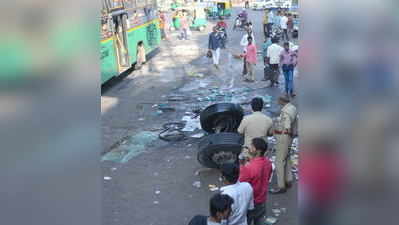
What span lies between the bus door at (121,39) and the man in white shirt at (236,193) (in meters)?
12.3

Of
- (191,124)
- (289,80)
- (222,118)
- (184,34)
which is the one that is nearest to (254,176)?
(222,118)

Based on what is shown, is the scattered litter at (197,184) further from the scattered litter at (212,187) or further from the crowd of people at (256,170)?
the crowd of people at (256,170)

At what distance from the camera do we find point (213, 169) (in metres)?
8.79

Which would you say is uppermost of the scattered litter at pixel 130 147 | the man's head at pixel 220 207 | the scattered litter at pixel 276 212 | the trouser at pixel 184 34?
the man's head at pixel 220 207

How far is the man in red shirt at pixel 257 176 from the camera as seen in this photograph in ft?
17.6

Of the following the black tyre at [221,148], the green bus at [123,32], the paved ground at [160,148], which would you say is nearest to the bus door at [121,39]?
the green bus at [123,32]

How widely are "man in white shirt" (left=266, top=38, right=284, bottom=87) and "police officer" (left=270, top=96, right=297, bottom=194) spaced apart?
24.0 feet

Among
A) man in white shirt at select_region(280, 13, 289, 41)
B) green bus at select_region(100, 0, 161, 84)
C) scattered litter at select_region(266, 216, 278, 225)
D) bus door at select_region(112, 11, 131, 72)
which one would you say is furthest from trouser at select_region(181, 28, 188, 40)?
scattered litter at select_region(266, 216, 278, 225)

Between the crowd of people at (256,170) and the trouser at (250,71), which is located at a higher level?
the crowd of people at (256,170)

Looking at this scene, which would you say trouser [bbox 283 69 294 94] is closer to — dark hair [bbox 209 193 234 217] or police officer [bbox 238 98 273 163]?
police officer [bbox 238 98 273 163]

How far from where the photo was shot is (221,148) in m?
8.18

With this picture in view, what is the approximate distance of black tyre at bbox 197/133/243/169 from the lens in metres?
8.12
